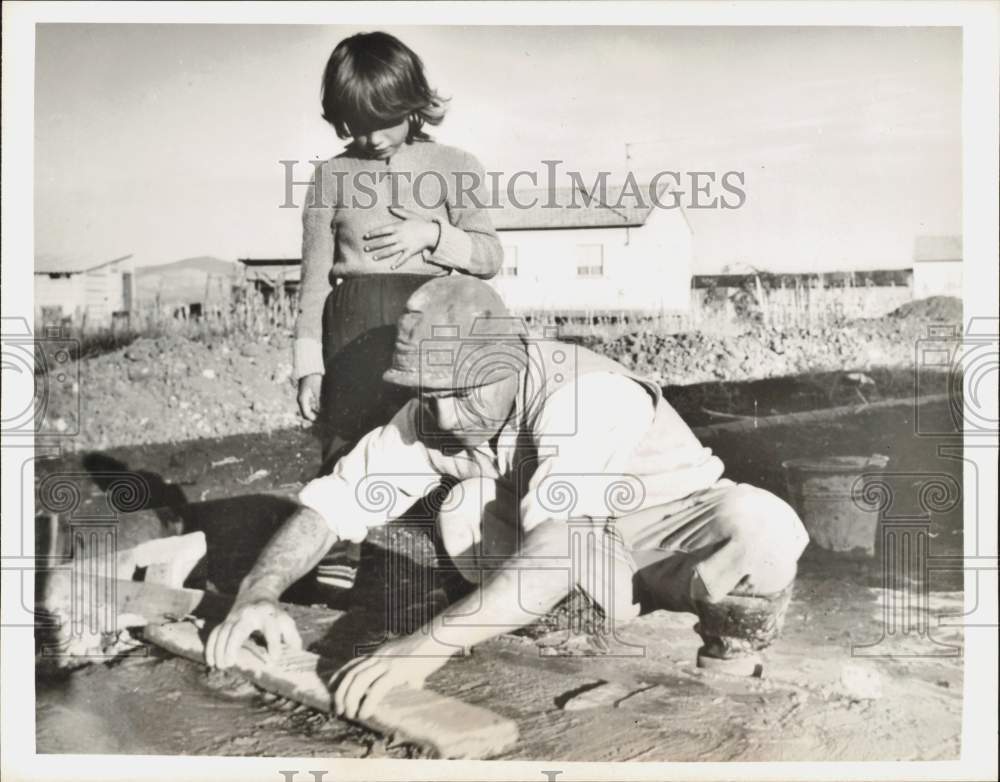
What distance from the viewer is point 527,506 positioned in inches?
155

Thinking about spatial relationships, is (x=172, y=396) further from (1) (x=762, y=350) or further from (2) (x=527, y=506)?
(1) (x=762, y=350)

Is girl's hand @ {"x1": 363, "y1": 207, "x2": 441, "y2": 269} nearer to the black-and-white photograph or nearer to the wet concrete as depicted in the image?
the black-and-white photograph

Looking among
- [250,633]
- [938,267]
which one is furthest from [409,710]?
[938,267]

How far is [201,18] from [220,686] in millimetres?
2780

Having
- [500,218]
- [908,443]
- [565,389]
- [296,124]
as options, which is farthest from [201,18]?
[908,443]

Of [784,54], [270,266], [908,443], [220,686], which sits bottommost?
[220,686]

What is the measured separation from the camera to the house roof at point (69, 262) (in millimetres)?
4195

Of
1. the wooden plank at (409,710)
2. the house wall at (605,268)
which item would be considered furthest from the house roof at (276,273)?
the wooden plank at (409,710)

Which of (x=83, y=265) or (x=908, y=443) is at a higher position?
(x=83, y=265)

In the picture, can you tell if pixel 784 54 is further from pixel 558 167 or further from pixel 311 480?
pixel 311 480

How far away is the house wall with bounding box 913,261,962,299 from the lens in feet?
13.4

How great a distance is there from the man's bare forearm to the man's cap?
Result: 69 cm

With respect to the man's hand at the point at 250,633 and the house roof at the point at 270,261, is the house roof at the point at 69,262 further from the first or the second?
the man's hand at the point at 250,633

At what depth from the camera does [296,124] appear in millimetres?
4164
